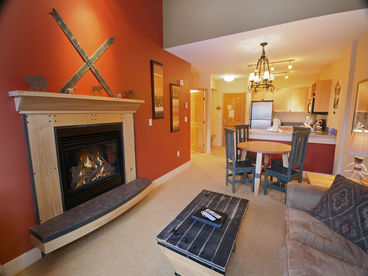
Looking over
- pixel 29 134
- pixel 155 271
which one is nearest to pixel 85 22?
pixel 29 134

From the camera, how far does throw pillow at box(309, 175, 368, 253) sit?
1.30 m

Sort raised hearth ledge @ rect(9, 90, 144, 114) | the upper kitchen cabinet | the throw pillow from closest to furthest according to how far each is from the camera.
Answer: the throw pillow < raised hearth ledge @ rect(9, 90, 144, 114) < the upper kitchen cabinet

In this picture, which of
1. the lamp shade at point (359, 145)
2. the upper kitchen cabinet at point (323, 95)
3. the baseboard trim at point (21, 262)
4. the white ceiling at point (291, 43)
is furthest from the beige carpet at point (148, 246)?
the upper kitchen cabinet at point (323, 95)

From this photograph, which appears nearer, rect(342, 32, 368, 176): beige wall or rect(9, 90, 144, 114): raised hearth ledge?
rect(9, 90, 144, 114): raised hearth ledge

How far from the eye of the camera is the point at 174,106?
12.4 feet

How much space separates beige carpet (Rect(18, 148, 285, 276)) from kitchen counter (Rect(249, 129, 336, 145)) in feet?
4.85

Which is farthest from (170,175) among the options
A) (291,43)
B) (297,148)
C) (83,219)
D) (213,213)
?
(291,43)

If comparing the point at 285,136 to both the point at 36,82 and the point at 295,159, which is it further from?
the point at 36,82

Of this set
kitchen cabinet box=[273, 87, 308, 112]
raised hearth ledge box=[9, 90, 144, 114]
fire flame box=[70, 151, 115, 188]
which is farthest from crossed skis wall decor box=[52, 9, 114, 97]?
kitchen cabinet box=[273, 87, 308, 112]

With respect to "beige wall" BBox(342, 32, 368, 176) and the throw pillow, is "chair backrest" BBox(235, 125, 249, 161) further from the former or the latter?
the throw pillow

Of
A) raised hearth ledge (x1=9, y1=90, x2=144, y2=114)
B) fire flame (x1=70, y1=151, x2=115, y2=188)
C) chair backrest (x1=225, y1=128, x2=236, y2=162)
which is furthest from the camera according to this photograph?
chair backrest (x1=225, y1=128, x2=236, y2=162)

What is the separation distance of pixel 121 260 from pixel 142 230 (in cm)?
44

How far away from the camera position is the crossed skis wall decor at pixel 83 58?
181 centimetres

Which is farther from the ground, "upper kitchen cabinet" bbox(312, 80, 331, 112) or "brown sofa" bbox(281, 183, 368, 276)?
"upper kitchen cabinet" bbox(312, 80, 331, 112)
